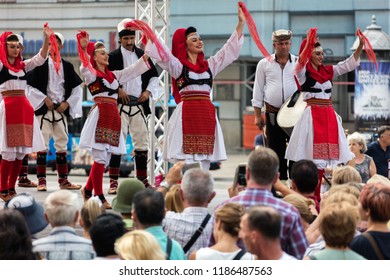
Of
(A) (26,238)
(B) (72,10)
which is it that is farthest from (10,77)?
(B) (72,10)

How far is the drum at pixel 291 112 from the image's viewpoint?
8.81 metres

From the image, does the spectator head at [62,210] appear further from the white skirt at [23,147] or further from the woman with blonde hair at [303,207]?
the white skirt at [23,147]

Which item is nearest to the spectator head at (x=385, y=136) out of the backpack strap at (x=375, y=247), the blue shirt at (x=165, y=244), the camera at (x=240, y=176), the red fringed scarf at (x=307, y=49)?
the red fringed scarf at (x=307, y=49)

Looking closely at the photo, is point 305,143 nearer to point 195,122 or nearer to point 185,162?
point 195,122

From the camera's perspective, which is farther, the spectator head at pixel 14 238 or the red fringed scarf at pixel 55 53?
the red fringed scarf at pixel 55 53

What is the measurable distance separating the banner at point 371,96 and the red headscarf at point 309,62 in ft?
28.0

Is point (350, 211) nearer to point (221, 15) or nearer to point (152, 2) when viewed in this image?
point (152, 2)

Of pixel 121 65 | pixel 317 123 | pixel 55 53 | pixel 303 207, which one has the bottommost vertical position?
pixel 303 207

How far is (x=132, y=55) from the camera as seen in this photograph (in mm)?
9305

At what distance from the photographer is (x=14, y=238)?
15.2 ft

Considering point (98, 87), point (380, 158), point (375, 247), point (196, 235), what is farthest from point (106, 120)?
point (375, 247)

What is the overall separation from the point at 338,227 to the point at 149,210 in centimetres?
95

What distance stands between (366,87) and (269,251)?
13038 mm

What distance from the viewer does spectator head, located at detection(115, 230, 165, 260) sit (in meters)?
4.39
